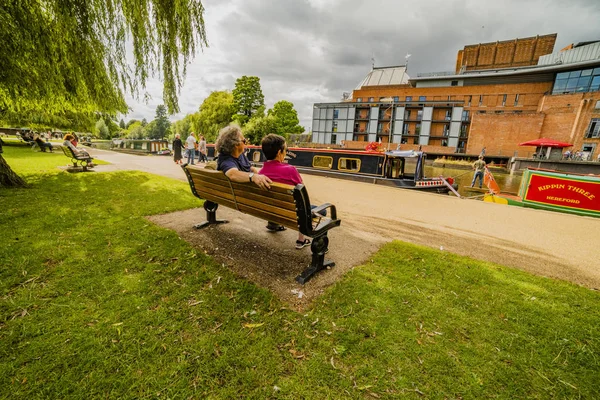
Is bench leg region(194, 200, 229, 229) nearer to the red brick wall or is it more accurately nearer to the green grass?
the green grass

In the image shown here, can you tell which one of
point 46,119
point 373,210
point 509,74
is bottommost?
point 373,210

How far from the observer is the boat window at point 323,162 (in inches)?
562

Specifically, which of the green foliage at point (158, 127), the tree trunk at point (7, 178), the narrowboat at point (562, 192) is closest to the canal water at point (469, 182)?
the narrowboat at point (562, 192)

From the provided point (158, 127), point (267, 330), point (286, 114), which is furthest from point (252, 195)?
point (158, 127)

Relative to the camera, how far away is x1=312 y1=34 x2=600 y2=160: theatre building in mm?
A: 37875

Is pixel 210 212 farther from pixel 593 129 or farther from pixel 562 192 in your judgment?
pixel 593 129

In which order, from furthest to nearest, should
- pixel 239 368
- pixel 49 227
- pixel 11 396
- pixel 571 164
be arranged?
pixel 571 164
pixel 49 227
pixel 239 368
pixel 11 396

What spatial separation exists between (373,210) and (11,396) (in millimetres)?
7088

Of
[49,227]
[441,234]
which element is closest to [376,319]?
[441,234]

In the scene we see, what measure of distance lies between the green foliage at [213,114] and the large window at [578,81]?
52.6 metres

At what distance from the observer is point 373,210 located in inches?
293

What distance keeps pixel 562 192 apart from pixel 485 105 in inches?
1812

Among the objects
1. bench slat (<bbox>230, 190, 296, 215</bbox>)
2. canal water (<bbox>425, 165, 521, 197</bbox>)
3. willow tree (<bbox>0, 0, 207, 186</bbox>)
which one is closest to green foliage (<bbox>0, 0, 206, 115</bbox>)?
willow tree (<bbox>0, 0, 207, 186</bbox>)

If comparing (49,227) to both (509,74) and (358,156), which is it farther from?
(509,74)
